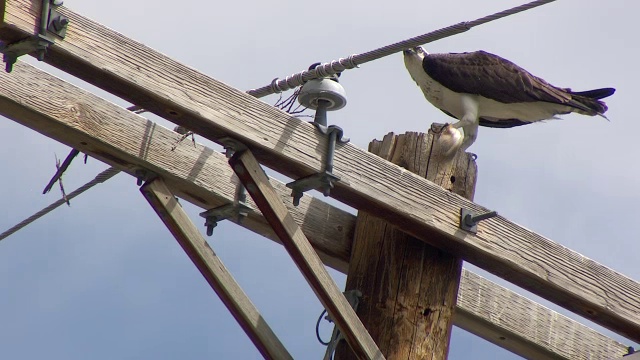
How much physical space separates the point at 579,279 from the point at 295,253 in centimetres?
144

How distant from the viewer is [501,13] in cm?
443

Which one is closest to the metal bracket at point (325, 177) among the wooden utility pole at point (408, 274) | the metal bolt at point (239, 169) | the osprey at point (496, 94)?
the metal bolt at point (239, 169)

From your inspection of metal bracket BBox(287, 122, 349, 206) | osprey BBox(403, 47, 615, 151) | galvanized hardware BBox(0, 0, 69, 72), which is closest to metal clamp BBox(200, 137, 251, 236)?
metal bracket BBox(287, 122, 349, 206)

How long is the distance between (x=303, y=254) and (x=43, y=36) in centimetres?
125

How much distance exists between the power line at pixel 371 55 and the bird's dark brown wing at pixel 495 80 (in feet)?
5.77

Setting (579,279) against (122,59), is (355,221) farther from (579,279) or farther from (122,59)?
(122,59)

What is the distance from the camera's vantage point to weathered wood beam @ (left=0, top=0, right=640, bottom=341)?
12.7 ft

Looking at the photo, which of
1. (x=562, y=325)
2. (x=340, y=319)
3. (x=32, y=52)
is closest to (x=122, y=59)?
(x=32, y=52)

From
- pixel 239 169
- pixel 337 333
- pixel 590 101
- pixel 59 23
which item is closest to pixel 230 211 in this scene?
Result: pixel 239 169

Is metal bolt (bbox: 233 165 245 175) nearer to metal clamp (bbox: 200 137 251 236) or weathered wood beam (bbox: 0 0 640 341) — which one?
weathered wood beam (bbox: 0 0 640 341)

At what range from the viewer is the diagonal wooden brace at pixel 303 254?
4.23 meters

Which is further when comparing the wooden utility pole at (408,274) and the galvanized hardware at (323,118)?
the wooden utility pole at (408,274)

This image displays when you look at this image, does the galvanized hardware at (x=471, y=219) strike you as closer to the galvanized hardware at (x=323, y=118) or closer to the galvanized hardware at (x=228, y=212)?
the galvanized hardware at (x=323, y=118)

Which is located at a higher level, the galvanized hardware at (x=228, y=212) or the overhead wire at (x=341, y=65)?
the overhead wire at (x=341, y=65)
